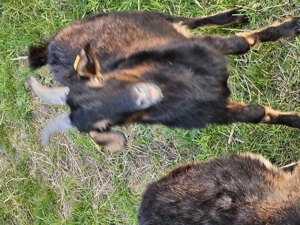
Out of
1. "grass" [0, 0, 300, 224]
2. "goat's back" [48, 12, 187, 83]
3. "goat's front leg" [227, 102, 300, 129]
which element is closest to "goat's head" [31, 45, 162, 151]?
"goat's back" [48, 12, 187, 83]

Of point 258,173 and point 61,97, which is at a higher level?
point 61,97

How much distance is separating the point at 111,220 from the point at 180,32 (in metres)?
2.40

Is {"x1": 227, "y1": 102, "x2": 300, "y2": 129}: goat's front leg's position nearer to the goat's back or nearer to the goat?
the goat

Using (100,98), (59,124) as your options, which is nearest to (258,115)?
(100,98)

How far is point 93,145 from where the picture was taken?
19.8 feet

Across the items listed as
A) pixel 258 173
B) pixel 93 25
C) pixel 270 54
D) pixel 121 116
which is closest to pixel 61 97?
pixel 121 116

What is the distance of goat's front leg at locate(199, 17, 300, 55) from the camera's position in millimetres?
4512

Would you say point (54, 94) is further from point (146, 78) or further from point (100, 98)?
point (146, 78)

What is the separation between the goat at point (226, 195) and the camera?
3.89 meters

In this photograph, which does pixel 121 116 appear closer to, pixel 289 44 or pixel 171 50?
pixel 171 50

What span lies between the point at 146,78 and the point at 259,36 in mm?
1184

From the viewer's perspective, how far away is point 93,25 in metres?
4.77

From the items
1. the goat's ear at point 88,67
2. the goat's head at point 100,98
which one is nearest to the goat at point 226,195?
the goat's head at point 100,98

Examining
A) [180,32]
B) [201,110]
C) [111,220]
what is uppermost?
[180,32]
